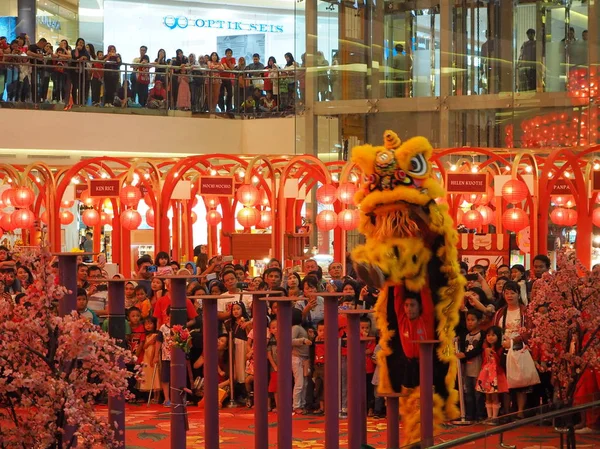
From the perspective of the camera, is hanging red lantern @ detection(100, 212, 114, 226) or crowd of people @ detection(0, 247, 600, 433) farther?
hanging red lantern @ detection(100, 212, 114, 226)

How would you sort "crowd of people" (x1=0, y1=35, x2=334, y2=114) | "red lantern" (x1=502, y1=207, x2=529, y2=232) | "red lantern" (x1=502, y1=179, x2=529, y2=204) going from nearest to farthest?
"red lantern" (x1=502, y1=179, x2=529, y2=204) < "red lantern" (x1=502, y1=207, x2=529, y2=232) < "crowd of people" (x1=0, y1=35, x2=334, y2=114)

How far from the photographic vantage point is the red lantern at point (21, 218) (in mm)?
15359

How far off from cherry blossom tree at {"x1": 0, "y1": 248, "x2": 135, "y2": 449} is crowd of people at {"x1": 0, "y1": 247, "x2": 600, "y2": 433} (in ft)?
9.79

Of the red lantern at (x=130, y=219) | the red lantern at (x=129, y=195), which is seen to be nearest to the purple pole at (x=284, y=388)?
the red lantern at (x=129, y=195)

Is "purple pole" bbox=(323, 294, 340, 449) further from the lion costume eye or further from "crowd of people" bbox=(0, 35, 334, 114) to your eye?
"crowd of people" bbox=(0, 35, 334, 114)

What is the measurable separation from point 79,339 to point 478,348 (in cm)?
449

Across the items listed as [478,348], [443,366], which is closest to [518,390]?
[478,348]

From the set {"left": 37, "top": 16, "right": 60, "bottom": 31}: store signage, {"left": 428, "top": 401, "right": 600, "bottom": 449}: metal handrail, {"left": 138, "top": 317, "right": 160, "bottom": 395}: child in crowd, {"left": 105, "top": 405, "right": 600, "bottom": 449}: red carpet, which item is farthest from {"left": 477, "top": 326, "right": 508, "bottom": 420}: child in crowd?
{"left": 37, "top": 16, "right": 60, "bottom": 31}: store signage

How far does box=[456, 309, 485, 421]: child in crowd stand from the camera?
8469 millimetres

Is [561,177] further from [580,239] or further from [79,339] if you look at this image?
[79,339]

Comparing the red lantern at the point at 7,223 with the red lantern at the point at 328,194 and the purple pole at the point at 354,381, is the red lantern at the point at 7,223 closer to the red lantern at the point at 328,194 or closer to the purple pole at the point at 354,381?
the red lantern at the point at 328,194

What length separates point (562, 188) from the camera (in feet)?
49.6

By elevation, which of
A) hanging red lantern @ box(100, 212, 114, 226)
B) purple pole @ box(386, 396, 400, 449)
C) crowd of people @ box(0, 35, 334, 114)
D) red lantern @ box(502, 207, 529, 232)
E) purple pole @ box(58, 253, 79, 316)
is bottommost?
purple pole @ box(386, 396, 400, 449)

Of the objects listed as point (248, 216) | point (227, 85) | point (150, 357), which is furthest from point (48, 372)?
point (227, 85)
